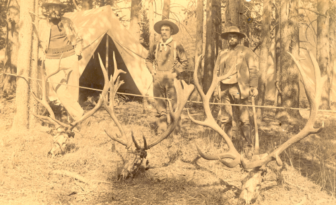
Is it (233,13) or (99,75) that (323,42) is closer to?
(233,13)

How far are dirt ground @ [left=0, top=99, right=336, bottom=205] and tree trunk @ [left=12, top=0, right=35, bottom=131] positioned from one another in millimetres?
404

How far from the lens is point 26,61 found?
6.67m

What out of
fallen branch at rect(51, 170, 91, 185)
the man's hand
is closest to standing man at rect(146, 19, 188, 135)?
the man's hand

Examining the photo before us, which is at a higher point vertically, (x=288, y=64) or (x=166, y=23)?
(x=166, y=23)

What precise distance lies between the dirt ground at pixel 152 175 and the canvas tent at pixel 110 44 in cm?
321

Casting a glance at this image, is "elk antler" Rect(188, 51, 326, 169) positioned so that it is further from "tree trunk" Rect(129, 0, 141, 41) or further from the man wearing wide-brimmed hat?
"tree trunk" Rect(129, 0, 141, 41)

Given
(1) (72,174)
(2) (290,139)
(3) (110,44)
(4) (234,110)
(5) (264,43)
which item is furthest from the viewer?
(5) (264,43)

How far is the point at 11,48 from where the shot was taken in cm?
1123

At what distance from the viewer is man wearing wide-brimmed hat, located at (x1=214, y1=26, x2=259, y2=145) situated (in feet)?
16.4

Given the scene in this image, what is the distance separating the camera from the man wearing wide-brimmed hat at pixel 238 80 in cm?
500

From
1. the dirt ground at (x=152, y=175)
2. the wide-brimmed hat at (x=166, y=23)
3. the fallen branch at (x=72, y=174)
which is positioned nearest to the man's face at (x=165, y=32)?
the wide-brimmed hat at (x=166, y=23)

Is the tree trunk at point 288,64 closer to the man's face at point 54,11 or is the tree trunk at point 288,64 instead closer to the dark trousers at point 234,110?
the dark trousers at point 234,110

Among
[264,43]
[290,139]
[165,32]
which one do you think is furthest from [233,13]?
[290,139]

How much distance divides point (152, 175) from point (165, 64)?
2.75 metres
